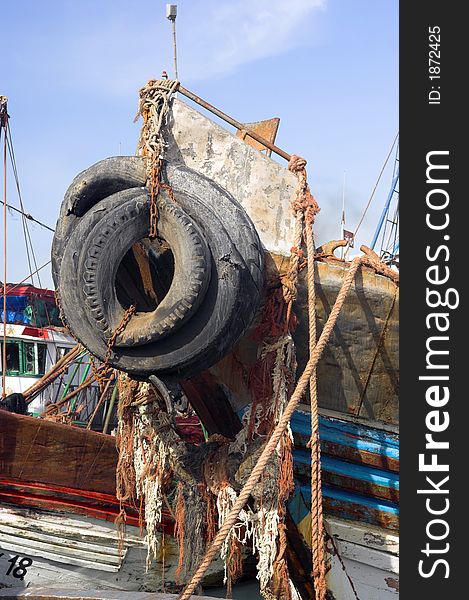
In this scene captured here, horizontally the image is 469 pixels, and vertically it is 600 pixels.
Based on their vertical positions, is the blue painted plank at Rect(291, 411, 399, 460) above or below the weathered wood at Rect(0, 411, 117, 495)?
above

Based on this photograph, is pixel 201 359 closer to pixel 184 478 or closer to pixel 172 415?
pixel 172 415

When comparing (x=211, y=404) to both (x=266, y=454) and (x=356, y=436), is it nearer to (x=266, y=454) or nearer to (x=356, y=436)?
(x=356, y=436)

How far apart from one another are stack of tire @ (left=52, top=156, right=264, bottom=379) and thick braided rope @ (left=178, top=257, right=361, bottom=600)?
1.32 feet

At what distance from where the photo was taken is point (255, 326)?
405cm

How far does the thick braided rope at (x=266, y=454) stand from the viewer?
3156mm

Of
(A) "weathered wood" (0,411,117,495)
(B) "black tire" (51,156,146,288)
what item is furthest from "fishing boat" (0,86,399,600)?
(A) "weathered wood" (0,411,117,495)

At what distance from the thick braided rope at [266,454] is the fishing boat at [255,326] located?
0.29 m

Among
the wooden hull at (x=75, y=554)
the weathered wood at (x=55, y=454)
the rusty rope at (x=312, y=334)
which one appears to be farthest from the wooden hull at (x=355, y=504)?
the weathered wood at (x=55, y=454)

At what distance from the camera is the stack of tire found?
3.62m

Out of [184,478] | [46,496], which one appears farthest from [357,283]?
[46,496]

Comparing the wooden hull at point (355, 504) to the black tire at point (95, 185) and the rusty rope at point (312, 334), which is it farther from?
the black tire at point (95, 185)

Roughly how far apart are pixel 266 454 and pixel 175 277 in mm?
960

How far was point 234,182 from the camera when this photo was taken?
424cm

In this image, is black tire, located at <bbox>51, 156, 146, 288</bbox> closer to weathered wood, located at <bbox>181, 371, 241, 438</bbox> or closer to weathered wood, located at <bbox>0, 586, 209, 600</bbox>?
weathered wood, located at <bbox>181, 371, 241, 438</bbox>
